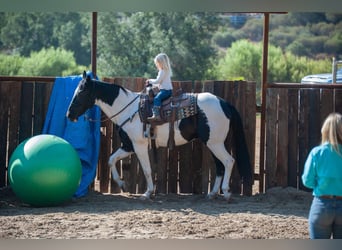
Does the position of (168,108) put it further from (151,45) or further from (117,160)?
(151,45)

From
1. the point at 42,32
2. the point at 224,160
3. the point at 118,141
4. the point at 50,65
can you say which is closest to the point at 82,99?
the point at 118,141

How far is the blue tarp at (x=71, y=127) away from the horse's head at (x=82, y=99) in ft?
1.04

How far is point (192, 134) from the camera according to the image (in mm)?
9617

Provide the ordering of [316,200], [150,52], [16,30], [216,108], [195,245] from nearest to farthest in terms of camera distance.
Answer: [316,200] < [195,245] < [216,108] < [150,52] < [16,30]

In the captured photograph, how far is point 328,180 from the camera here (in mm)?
5898

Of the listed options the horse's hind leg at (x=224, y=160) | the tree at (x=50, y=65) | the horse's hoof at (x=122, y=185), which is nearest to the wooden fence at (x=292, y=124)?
the horse's hind leg at (x=224, y=160)

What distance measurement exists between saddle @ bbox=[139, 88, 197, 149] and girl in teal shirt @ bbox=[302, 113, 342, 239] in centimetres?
365

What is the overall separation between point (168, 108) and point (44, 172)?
1.86 meters

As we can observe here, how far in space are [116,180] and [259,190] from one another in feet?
6.77

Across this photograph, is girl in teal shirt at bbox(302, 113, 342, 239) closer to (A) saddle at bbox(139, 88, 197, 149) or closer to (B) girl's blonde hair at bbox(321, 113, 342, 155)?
(B) girl's blonde hair at bbox(321, 113, 342, 155)

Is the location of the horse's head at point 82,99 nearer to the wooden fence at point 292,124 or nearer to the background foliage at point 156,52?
the wooden fence at point 292,124

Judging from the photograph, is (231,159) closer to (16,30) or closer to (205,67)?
(205,67)

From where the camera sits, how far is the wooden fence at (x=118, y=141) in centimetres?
995
